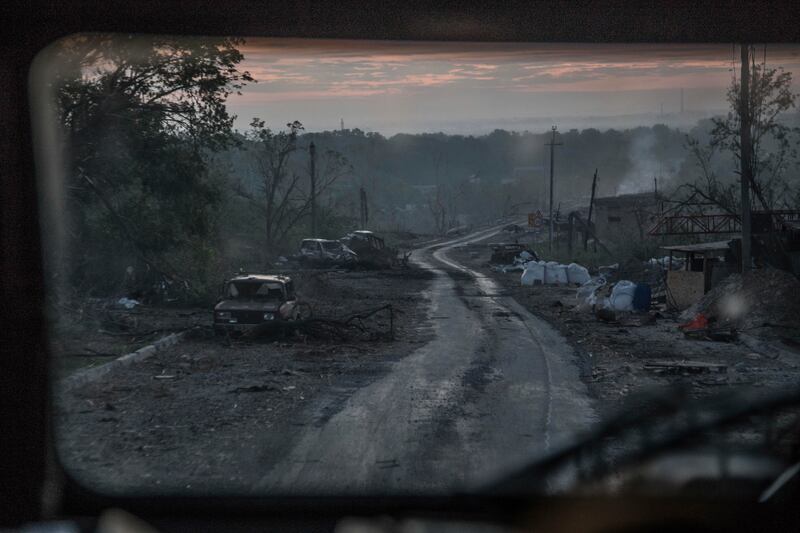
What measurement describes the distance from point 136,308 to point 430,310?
9.15 metres

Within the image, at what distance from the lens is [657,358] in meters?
16.2

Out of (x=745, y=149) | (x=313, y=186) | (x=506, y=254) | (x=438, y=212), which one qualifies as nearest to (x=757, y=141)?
(x=745, y=149)

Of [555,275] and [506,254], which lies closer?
[555,275]

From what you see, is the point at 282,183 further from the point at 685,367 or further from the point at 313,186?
the point at 685,367

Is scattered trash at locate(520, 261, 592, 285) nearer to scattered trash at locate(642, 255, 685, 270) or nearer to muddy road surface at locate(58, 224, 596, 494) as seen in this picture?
scattered trash at locate(642, 255, 685, 270)

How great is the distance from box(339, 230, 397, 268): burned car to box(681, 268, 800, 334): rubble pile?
15.7 metres

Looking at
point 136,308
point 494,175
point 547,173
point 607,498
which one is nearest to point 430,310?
point 136,308

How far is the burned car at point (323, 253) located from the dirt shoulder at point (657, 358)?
315 inches

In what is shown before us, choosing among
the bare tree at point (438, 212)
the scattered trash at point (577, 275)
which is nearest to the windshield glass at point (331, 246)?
the scattered trash at point (577, 275)

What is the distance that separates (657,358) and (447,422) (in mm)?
7671

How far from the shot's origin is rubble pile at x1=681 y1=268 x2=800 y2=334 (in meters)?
19.7

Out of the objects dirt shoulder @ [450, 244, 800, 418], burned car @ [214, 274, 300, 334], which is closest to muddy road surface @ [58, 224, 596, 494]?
dirt shoulder @ [450, 244, 800, 418]

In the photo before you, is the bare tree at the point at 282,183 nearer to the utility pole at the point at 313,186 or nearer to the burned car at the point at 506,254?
the utility pole at the point at 313,186

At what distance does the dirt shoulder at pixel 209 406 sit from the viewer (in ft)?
23.5
